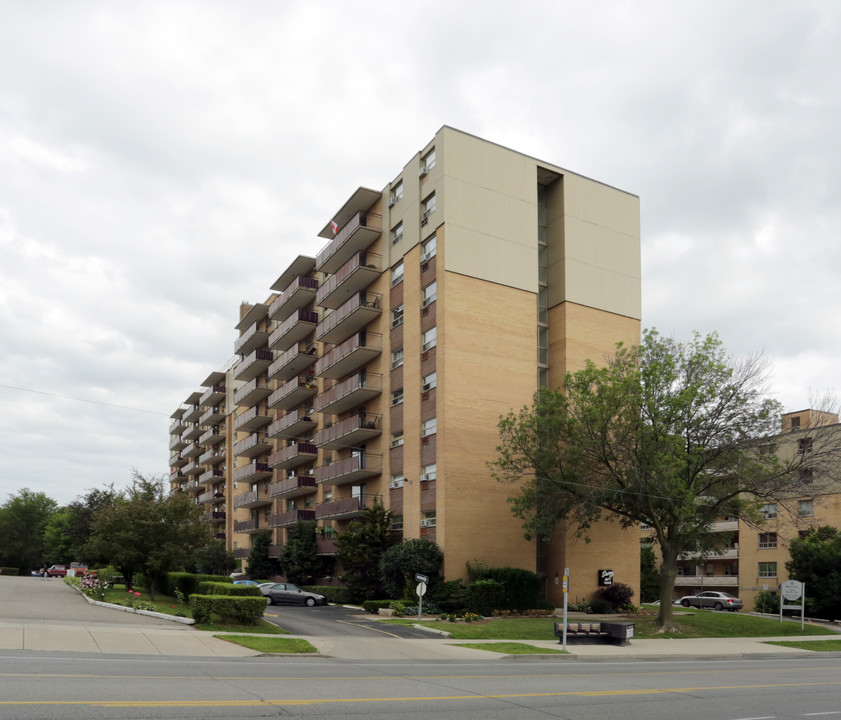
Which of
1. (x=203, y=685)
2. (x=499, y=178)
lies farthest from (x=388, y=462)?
(x=203, y=685)

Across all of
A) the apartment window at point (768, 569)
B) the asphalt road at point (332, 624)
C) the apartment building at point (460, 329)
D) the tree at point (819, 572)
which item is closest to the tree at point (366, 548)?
the apartment building at point (460, 329)

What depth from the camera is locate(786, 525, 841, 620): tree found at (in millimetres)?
52125

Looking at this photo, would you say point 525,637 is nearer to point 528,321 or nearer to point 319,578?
point 528,321

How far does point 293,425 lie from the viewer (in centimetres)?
6300

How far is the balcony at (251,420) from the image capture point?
7468 cm

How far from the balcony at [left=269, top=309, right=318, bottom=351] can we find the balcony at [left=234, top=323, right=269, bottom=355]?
5.50m

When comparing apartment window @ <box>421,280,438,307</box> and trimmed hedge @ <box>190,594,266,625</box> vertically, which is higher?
apartment window @ <box>421,280,438,307</box>

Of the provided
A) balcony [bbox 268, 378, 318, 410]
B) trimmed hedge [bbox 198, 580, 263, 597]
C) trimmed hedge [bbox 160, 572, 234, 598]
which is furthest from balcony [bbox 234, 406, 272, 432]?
trimmed hedge [bbox 198, 580, 263, 597]

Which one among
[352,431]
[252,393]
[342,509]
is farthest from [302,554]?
[252,393]

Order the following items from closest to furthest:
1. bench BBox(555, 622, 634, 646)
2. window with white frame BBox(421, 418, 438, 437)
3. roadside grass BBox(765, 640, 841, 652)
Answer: bench BBox(555, 622, 634, 646) < roadside grass BBox(765, 640, 841, 652) < window with white frame BBox(421, 418, 438, 437)

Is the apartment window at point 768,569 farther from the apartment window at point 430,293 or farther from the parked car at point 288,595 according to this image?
the apartment window at point 430,293

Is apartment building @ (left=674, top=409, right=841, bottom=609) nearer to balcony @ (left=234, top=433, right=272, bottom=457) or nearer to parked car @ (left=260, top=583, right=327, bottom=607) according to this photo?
parked car @ (left=260, top=583, right=327, bottom=607)

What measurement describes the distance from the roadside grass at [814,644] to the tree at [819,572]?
717 inches

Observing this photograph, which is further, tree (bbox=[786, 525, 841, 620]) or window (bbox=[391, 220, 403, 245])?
tree (bbox=[786, 525, 841, 620])
